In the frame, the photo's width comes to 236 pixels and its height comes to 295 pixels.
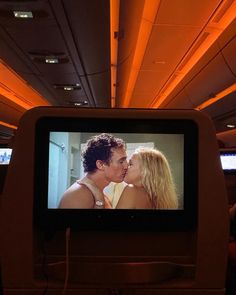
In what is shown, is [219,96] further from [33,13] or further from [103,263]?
[103,263]

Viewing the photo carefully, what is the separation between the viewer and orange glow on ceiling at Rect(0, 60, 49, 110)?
902cm

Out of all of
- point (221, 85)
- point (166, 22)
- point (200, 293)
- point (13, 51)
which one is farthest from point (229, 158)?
point (200, 293)

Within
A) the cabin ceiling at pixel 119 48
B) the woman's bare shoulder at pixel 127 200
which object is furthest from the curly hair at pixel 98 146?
the cabin ceiling at pixel 119 48

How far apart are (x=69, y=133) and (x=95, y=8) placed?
2.58 m

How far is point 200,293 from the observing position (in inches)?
65.0

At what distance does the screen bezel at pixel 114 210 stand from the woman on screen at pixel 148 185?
0.03 metres

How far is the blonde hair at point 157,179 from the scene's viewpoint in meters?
1.57

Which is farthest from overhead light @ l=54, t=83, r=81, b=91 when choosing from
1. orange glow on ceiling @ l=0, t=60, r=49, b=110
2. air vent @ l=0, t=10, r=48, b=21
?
air vent @ l=0, t=10, r=48, b=21

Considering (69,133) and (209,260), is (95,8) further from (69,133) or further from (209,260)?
(209,260)

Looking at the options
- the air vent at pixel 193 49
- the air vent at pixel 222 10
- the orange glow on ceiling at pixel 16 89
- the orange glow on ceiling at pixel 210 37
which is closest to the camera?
the air vent at pixel 222 10

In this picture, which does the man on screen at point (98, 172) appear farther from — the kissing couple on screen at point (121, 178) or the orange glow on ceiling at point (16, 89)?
the orange glow on ceiling at point (16, 89)

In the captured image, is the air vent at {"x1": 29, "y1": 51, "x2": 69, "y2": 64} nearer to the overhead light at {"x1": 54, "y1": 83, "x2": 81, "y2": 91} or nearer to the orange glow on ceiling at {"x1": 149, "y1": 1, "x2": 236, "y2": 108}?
the orange glow on ceiling at {"x1": 149, "y1": 1, "x2": 236, "y2": 108}

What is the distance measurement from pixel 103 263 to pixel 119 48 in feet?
15.0

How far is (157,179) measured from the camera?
5.26 feet
